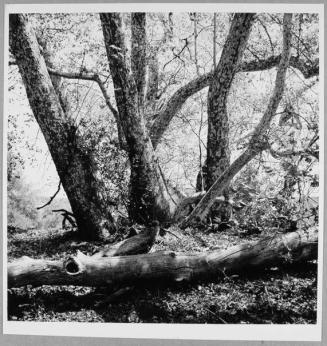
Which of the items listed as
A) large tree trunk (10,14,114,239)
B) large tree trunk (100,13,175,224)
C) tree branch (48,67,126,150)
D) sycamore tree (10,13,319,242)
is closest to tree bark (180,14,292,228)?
sycamore tree (10,13,319,242)

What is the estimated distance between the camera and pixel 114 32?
10.7 ft

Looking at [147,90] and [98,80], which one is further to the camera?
[147,90]

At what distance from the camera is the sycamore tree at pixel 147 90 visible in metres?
3.26

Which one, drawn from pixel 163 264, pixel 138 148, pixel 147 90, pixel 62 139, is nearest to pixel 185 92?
pixel 147 90

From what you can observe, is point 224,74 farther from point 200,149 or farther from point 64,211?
point 64,211

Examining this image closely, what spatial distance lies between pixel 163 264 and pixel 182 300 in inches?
11.3

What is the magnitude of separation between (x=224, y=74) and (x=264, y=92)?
16.6 inches

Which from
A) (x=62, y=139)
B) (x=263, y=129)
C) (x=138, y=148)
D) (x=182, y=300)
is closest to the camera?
(x=182, y=300)

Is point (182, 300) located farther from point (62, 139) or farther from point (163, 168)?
point (62, 139)

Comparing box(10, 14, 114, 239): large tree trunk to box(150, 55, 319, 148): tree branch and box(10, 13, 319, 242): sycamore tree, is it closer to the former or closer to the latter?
box(10, 13, 319, 242): sycamore tree

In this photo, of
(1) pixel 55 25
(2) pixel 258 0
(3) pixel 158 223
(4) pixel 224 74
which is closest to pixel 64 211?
(3) pixel 158 223

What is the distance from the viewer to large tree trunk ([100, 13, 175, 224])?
351cm

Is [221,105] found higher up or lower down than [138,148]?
higher up

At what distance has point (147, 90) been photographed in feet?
12.1
